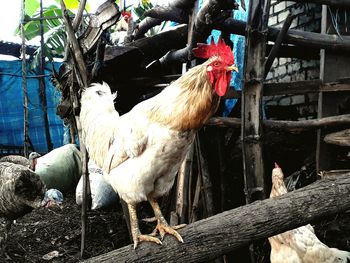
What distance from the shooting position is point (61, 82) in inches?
166

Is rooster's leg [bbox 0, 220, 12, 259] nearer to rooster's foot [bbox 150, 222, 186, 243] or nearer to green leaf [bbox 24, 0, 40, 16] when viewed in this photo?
rooster's foot [bbox 150, 222, 186, 243]

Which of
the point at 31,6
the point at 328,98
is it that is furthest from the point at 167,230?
the point at 31,6

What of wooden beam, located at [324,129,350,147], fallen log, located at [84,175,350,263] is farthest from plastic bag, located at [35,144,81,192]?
fallen log, located at [84,175,350,263]

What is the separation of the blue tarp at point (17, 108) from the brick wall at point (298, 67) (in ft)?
16.1

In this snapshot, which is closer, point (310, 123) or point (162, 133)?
point (162, 133)

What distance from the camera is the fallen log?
196cm

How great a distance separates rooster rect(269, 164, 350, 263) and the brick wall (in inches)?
67.9

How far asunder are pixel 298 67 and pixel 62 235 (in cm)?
371

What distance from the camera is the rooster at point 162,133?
240 centimetres

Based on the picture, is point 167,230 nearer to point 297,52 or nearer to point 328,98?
point 328,98

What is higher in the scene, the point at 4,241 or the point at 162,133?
the point at 162,133

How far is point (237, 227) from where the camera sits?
2.02 meters

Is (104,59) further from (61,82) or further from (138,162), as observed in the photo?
(138,162)

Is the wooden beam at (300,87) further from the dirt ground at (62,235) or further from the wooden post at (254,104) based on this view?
the dirt ground at (62,235)
